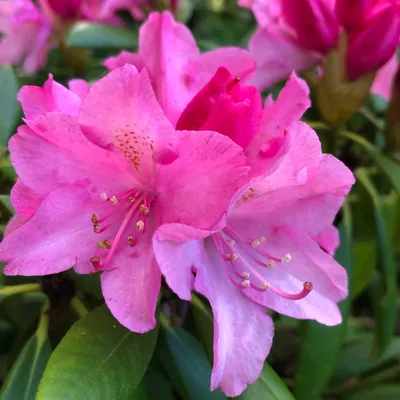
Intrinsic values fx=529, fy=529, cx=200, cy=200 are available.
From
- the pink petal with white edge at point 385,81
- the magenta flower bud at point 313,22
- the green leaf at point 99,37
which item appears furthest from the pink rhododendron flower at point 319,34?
the green leaf at point 99,37

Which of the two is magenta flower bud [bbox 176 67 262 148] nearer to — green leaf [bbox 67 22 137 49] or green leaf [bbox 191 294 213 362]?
green leaf [bbox 191 294 213 362]

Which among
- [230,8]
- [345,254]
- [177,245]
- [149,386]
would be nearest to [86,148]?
[177,245]

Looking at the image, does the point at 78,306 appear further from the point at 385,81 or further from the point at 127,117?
the point at 385,81

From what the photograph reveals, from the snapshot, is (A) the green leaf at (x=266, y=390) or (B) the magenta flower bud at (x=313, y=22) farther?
(B) the magenta flower bud at (x=313, y=22)

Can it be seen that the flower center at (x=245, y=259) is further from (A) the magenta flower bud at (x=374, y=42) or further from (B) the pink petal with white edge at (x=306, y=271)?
(A) the magenta flower bud at (x=374, y=42)

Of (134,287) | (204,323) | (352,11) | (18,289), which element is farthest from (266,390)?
(352,11)
